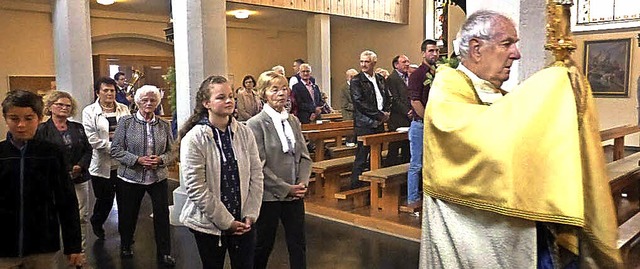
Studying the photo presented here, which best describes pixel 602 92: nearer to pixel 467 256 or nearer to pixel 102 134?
pixel 102 134

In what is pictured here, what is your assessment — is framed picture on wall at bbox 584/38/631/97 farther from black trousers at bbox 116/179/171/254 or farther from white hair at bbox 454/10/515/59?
white hair at bbox 454/10/515/59

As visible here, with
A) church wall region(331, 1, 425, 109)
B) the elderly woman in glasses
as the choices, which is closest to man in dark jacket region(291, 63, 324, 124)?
the elderly woman in glasses

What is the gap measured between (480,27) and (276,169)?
5.79ft

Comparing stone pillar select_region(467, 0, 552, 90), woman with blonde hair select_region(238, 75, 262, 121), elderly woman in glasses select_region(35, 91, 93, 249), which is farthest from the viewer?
woman with blonde hair select_region(238, 75, 262, 121)

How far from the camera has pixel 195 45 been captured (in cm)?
458

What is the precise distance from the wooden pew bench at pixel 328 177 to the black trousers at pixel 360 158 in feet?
0.46

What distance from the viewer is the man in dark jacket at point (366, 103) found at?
18.3 ft

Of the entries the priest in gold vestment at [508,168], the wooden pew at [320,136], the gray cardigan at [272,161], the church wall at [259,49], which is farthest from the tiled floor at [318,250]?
the church wall at [259,49]

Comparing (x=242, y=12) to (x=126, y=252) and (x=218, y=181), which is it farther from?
(x=218, y=181)

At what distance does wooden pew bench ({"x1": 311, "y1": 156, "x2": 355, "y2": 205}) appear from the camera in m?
5.64

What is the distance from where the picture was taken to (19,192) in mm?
2264

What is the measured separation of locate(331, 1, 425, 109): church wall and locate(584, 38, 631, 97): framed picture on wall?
3.51 meters

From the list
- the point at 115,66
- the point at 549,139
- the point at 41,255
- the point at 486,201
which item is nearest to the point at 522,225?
the point at 486,201

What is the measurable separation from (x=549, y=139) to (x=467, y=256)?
394 mm
